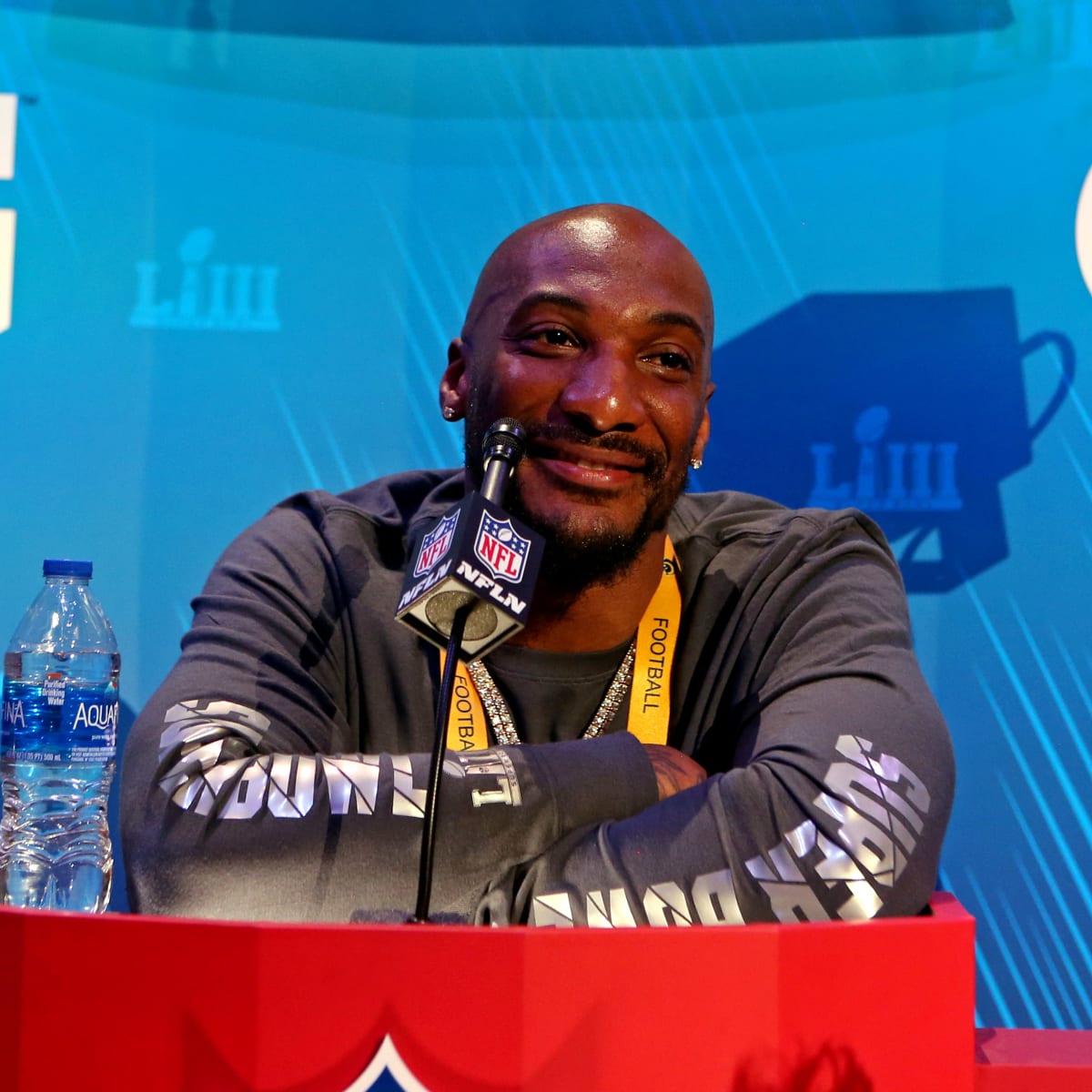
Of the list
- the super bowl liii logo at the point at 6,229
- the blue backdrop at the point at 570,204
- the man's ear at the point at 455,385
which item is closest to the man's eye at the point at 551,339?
the man's ear at the point at 455,385

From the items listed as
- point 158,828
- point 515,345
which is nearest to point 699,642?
point 515,345

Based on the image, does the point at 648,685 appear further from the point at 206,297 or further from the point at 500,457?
the point at 206,297

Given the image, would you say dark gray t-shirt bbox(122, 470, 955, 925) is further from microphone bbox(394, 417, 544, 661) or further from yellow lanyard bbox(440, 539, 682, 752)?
microphone bbox(394, 417, 544, 661)

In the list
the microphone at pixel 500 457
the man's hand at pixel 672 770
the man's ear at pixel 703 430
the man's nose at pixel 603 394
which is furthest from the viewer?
the man's ear at pixel 703 430

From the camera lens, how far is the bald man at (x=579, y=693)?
1.36 meters

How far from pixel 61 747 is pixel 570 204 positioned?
1756 millimetres

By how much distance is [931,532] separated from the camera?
288cm

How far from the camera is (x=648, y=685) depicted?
77.9 inches

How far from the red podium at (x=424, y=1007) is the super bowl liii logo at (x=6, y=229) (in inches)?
95.7

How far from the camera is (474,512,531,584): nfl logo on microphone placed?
111 centimetres

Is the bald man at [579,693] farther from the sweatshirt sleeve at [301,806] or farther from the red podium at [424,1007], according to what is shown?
the red podium at [424,1007]

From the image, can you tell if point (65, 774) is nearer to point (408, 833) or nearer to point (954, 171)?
point (408, 833)

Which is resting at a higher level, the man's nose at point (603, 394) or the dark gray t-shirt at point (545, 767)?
the man's nose at point (603, 394)

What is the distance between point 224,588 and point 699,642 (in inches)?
27.8
